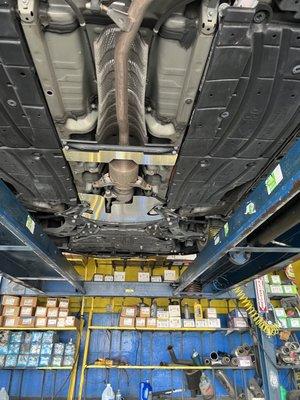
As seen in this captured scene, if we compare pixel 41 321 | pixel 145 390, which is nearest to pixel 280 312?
pixel 145 390

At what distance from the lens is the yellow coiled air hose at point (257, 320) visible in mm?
3939

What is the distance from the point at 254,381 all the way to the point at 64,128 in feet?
12.7

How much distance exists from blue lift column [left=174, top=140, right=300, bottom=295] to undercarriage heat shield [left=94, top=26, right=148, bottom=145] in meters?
0.62

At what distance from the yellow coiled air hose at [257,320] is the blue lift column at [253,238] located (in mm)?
589

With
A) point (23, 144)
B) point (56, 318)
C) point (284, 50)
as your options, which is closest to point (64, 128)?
point (23, 144)

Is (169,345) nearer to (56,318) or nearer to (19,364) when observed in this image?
(56,318)

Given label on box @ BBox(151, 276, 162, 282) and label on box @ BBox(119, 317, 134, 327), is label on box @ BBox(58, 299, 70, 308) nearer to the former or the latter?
label on box @ BBox(119, 317, 134, 327)

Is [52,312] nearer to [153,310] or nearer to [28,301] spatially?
[28,301]

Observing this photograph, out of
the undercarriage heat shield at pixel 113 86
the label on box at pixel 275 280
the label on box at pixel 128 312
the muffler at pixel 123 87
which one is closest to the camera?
the muffler at pixel 123 87

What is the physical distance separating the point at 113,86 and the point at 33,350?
11.9 ft

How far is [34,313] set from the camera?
4.17 m

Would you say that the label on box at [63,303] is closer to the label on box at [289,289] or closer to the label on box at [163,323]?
the label on box at [163,323]

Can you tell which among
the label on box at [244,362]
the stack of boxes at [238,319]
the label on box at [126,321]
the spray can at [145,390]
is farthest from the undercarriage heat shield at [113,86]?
the label on box at [244,362]

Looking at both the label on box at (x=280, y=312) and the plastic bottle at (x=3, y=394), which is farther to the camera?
the label on box at (x=280, y=312)
